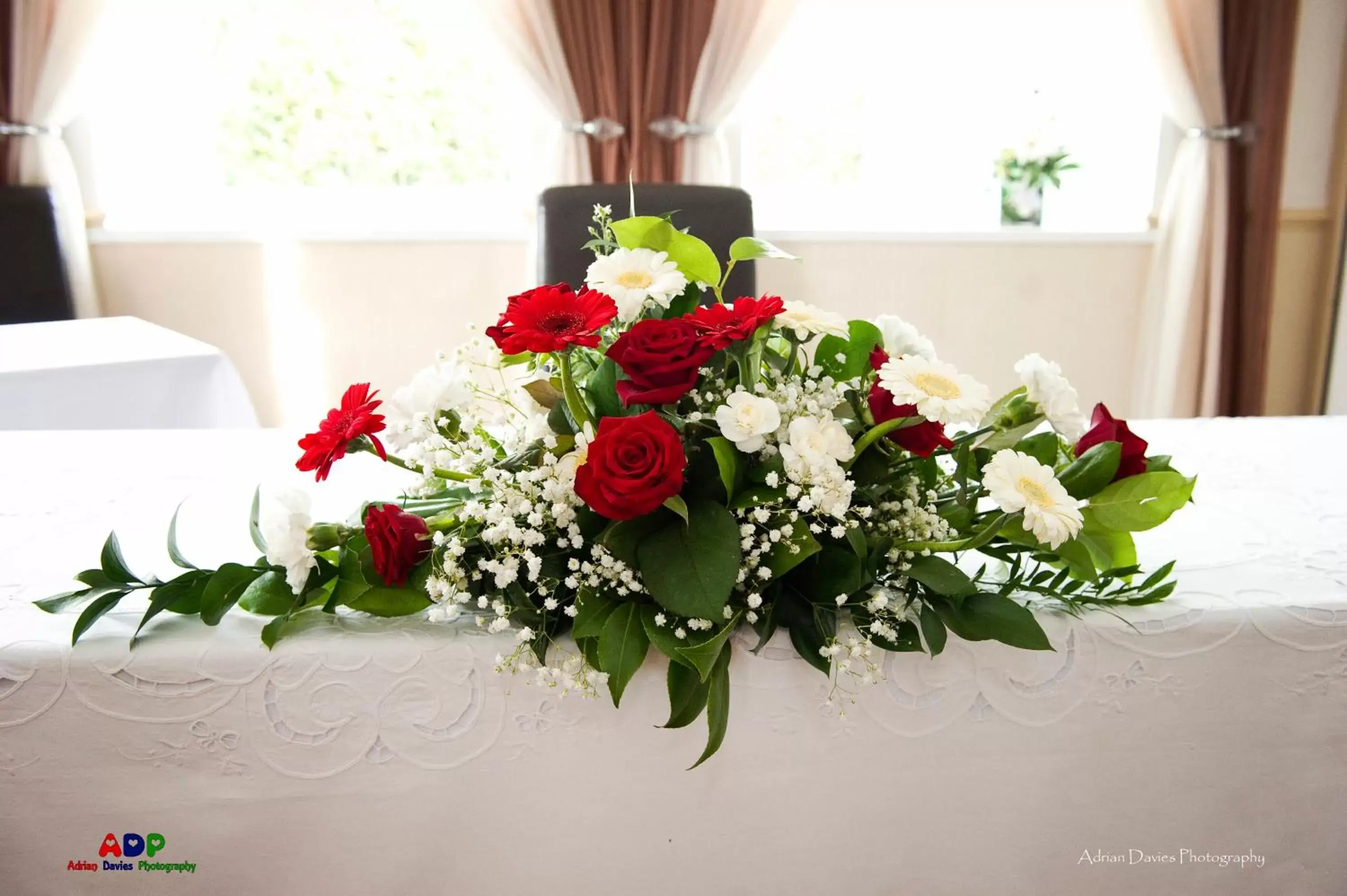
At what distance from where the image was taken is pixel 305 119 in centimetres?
331

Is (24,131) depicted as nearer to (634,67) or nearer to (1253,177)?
(634,67)

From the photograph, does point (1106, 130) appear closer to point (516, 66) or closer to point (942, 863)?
point (516, 66)

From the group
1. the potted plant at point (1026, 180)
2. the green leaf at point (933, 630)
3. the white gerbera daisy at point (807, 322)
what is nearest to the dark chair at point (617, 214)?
the white gerbera daisy at point (807, 322)

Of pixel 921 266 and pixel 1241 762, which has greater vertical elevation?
pixel 921 266

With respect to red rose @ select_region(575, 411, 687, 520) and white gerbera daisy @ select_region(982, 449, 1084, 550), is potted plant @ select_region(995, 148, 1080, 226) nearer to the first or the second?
white gerbera daisy @ select_region(982, 449, 1084, 550)

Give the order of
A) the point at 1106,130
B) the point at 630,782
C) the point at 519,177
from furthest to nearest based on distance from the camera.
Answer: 1. the point at 1106,130
2. the point at 519,177
3. the point at 630,782

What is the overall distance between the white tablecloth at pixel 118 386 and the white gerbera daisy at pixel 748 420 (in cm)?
163

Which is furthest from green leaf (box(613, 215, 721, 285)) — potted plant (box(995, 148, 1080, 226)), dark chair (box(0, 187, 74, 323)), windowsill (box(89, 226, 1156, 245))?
dark chair (box(0, 187, 74, 323))

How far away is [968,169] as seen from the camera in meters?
3.40

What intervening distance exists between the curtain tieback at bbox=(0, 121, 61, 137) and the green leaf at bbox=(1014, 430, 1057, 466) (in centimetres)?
325

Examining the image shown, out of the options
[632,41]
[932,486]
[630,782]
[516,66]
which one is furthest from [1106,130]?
[630,782]

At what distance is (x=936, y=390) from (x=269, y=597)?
1.82ft

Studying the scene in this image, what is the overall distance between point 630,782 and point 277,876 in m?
0.30

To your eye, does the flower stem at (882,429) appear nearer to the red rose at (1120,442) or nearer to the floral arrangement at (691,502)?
the floral arrangement at (691,502)
